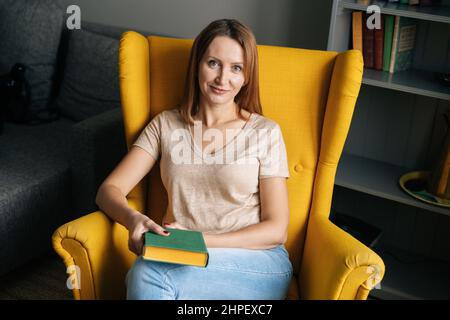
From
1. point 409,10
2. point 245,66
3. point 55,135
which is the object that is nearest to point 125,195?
point 245,66

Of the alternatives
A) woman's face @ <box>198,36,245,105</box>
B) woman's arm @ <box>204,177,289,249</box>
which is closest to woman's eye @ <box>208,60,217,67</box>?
woman's face @ <box>198,36,245,105</box>

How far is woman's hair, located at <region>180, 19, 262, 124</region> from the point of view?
1.62 metres

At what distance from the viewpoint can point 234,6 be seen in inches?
96.7

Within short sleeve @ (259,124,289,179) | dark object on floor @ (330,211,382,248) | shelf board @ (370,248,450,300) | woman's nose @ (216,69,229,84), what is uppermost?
woman's nose @ (216,69,229,84)

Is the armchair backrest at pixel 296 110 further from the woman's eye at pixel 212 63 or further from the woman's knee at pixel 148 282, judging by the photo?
the woman's knee at pixel 148 282

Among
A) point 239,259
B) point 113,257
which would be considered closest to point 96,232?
point 113,257

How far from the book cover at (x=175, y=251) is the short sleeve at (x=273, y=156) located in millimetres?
315

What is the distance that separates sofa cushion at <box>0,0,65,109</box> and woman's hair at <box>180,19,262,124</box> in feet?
3.67

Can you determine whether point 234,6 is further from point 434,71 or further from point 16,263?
point 16,263

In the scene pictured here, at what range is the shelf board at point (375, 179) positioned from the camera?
6.86 feet

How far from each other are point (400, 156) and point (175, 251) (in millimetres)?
1242
